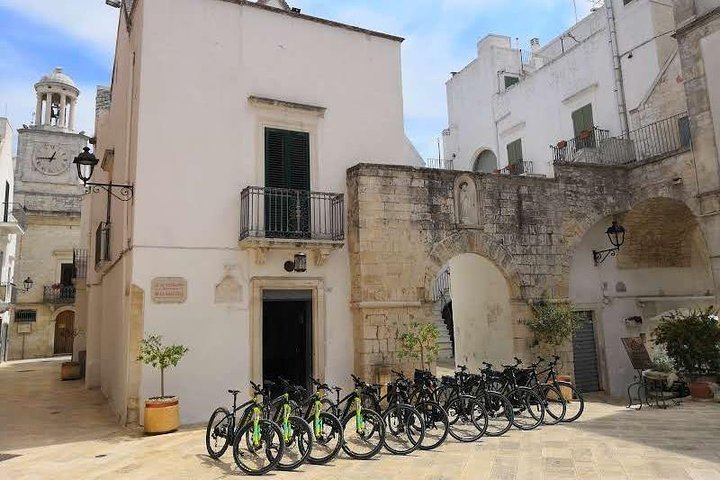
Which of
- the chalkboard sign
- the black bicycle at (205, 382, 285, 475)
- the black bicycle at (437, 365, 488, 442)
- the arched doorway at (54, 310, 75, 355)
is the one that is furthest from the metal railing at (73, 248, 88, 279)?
the chalkboard sign

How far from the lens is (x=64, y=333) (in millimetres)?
30859

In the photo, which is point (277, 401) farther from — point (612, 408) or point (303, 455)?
point (612, 408)

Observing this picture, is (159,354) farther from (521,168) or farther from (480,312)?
(521,168)

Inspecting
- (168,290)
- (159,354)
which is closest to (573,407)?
(159,354)

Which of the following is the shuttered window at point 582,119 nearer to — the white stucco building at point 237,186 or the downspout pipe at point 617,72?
the downspout pipe at point 617,72

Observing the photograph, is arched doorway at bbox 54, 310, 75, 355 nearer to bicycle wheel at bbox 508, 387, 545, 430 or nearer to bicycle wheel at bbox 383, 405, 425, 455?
bicycle wheel at bbox 383, 405, 425, 455

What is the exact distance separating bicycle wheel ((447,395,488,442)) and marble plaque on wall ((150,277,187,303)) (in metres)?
5.14

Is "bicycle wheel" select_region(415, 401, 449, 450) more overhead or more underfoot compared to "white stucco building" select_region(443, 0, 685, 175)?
more underfoot

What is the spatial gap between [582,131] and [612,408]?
1016 cm

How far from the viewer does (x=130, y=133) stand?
10.8m

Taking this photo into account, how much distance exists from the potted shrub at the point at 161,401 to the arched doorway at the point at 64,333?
2518cm

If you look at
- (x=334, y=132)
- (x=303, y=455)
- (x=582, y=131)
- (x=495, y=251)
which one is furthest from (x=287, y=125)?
(x=582, y=131)

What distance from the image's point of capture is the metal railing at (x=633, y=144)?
14023 millimetres

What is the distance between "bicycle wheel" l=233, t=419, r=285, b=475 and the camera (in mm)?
6594
